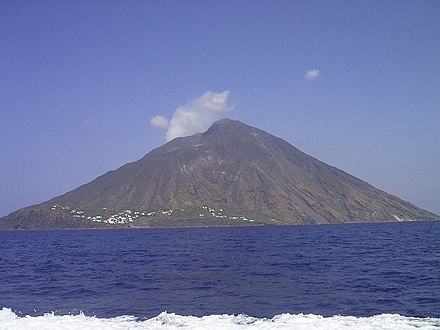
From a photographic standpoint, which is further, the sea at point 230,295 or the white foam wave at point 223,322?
the sea at point 230,295

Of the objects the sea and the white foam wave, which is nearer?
the white foam wave

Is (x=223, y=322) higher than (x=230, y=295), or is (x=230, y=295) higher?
(x=223, y=322)

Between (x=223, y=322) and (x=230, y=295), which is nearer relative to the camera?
(x=223, y=322)

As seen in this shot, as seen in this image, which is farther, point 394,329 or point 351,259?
point 351,259

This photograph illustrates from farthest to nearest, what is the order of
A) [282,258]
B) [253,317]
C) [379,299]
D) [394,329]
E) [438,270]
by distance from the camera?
1. [282,258]
2. [438,270]
3. [379,299]
4. [253,317]
5. [394,329]

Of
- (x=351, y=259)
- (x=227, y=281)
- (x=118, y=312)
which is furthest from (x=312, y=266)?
(x=118, y=312)

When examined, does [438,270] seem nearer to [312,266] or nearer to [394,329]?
[312,266]

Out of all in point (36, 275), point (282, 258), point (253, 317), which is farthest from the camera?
point (282, 258)
